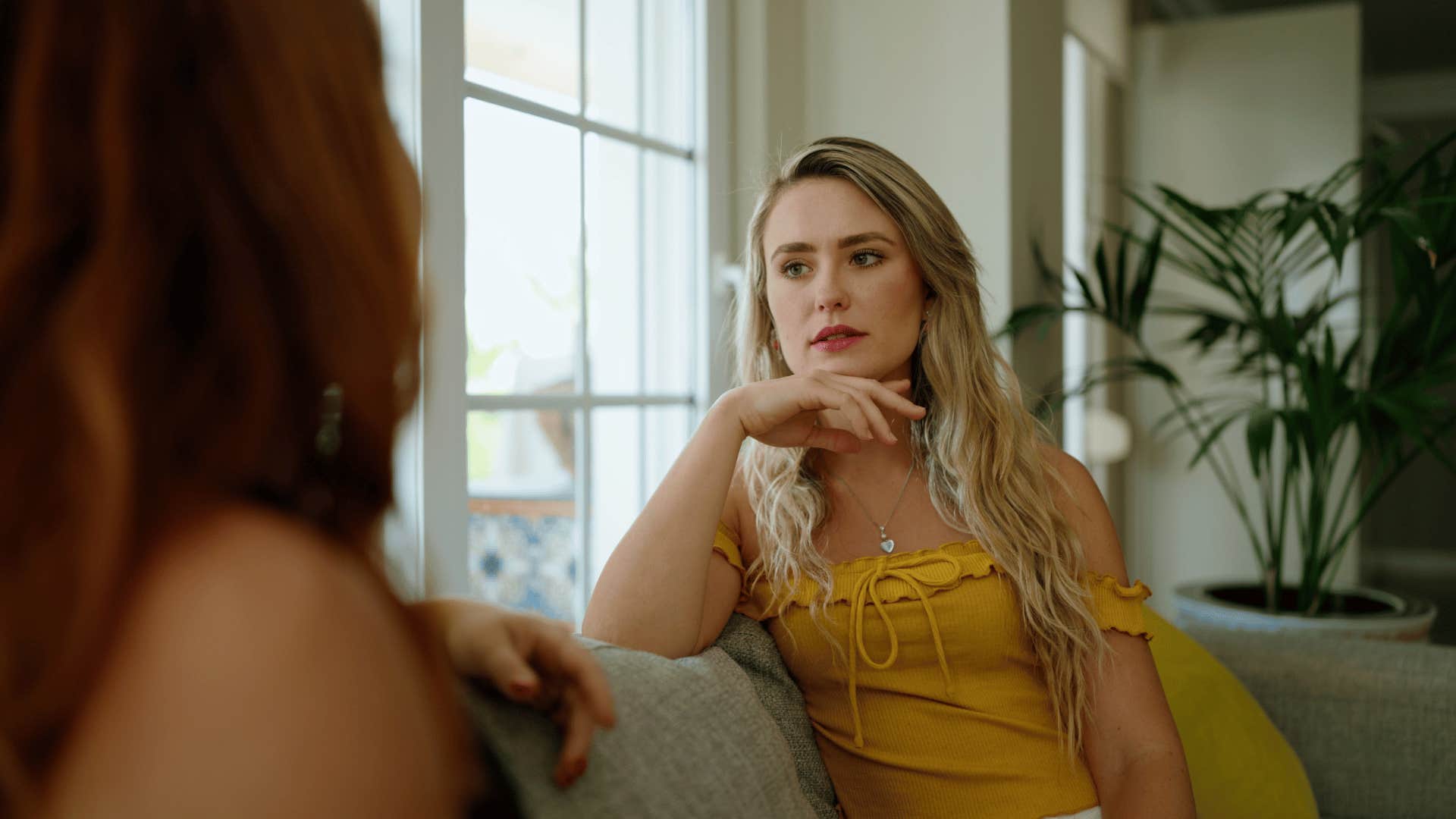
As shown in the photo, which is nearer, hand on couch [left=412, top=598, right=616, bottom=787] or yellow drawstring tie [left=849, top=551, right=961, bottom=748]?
hand on couch [left=412, top=598, right=616, bottom=787]

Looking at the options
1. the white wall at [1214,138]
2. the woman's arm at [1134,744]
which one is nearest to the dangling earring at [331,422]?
the woman's arm at [1134,744]

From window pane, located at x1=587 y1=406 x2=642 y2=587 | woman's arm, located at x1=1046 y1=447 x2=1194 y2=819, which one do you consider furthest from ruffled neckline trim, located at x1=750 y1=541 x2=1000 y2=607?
window pane, located at x1=587 y1=406 x2=642 y2=587

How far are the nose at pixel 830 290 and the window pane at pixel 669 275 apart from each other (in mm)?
869

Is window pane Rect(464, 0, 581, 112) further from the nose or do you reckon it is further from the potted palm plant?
the potted palm plant

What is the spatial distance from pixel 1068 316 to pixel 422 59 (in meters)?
2.93

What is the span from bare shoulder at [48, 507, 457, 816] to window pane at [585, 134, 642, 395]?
5.41 feet

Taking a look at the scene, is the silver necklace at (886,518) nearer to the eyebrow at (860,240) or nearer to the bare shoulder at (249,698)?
the eyebrow at (860,240)

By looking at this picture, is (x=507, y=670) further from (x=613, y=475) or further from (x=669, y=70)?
(x=669, y=70)

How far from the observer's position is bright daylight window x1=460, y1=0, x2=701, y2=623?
1806 millimetres

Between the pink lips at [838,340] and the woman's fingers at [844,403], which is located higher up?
the pink lips at [838,340]

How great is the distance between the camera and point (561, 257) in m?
1.97

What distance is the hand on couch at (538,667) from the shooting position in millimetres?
764

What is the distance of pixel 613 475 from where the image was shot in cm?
221

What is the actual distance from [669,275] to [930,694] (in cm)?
130
